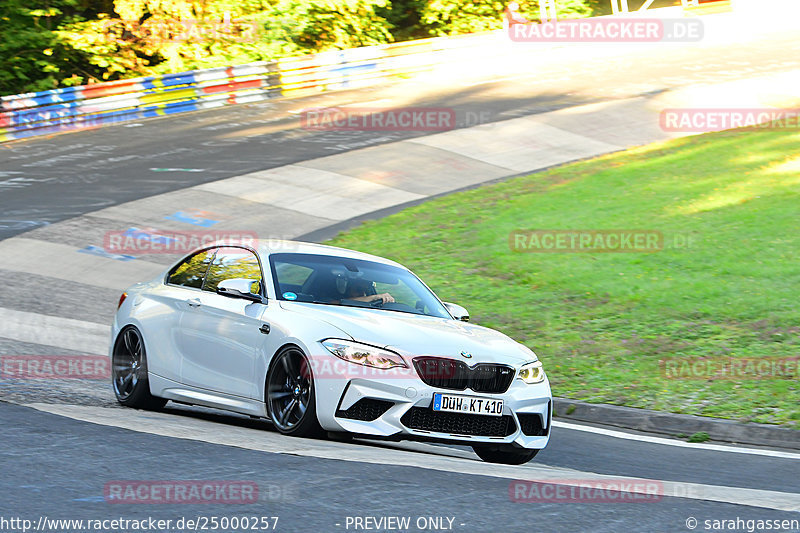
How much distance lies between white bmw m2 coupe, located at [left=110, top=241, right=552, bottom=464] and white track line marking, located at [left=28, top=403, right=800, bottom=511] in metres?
0.17

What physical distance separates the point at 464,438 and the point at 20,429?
9.80 feet

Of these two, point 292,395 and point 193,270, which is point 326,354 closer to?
point 292,395

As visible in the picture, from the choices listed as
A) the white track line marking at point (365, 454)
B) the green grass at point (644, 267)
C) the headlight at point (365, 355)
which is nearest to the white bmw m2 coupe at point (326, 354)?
the headlight at point (365, 355)

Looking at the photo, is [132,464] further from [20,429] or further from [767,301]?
[767,301]

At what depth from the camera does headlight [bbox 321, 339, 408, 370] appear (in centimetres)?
717

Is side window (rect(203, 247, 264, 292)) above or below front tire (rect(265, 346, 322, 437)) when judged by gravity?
above

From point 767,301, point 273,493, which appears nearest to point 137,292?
point 273,493

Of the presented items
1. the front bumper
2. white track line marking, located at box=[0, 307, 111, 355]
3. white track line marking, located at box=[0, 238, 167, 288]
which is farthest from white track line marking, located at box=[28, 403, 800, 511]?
white track line marking, located at box=[0, 238, 167, 288]

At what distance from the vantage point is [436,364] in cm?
727

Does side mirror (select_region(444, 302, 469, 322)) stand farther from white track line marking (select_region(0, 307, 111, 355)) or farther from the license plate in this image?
white track line marking (select_region(0, 307, 111, 355))

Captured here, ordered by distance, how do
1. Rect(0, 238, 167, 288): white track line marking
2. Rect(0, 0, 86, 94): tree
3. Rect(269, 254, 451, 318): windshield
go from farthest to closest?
1. Rect(0, 0, 86, 94): tree
2. Rect(0, 238, 167, 288): white track line marking
3. Rect(269, 254, 451, 318): windshield

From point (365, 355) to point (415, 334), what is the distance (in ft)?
1.52

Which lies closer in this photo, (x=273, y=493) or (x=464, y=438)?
(x=273, y=493)

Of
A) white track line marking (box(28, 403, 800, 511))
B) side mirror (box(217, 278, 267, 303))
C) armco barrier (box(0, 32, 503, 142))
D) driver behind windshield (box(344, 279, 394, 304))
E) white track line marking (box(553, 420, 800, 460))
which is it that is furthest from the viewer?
armco barrier (box(0, 32, 503, 142))
